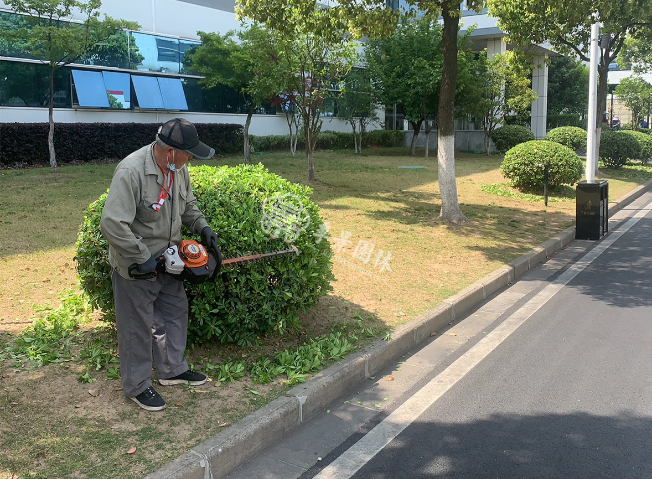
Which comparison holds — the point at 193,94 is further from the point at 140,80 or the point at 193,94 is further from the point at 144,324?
the point at 144,324

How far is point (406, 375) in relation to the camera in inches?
205

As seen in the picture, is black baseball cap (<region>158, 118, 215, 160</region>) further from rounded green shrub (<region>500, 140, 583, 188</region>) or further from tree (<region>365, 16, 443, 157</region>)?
tree (<region>365, 16, 443, 157</region>)

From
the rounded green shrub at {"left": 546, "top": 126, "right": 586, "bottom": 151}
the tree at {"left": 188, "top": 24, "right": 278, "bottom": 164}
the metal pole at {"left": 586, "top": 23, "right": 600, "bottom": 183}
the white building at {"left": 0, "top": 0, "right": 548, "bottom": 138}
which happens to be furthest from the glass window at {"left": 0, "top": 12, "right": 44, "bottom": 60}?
the rounded green shrub at {"left": 546, "top": 126, "right": 586, "bottom": 151}

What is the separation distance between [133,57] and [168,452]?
65.4 feet

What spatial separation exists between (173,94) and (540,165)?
13718 mm

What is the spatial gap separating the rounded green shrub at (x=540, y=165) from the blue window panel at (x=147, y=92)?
12.5m

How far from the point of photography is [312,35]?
13.9 metres

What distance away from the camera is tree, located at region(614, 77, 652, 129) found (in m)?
43.9

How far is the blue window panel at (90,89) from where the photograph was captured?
19.6m

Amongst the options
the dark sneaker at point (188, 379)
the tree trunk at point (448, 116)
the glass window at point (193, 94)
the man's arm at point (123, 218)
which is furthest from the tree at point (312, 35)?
Answer: the glass window at point (193, 94)

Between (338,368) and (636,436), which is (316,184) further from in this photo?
(636,436)

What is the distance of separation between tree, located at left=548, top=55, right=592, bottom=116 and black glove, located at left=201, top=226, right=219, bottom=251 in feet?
138

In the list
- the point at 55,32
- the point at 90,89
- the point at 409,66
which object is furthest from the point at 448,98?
the point at 409,66

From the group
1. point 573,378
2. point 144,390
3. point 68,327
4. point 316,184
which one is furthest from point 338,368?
point 316,184
